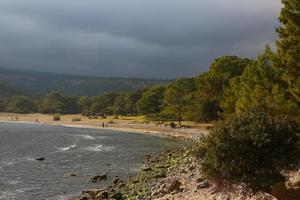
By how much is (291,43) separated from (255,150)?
23.6m

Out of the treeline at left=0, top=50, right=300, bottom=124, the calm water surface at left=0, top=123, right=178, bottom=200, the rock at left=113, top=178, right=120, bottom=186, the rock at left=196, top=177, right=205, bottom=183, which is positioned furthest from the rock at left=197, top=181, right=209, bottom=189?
the rock at left=113, top=178, right=120, bottom=186

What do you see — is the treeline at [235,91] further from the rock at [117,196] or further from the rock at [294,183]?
the rock at [117,196]

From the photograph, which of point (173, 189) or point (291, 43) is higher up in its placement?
point (291, 43)

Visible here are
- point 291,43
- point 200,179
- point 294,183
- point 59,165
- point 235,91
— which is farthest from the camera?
point 235,91

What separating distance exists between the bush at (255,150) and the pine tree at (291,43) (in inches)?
750

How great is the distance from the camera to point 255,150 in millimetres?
21672

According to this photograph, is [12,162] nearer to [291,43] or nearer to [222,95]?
[291,43]

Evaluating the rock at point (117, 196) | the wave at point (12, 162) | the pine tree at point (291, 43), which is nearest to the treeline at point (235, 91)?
the pine tree at point (291, 43)

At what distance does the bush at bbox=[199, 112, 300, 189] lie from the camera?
70.2 feet

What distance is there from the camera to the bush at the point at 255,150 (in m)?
21.4

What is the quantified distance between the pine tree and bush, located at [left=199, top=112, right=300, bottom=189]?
1904cm

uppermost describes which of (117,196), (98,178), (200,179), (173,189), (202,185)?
(200,179)

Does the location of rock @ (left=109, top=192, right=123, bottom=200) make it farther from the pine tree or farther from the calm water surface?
the pine tree

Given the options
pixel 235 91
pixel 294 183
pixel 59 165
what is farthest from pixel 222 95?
pixel 294 183
